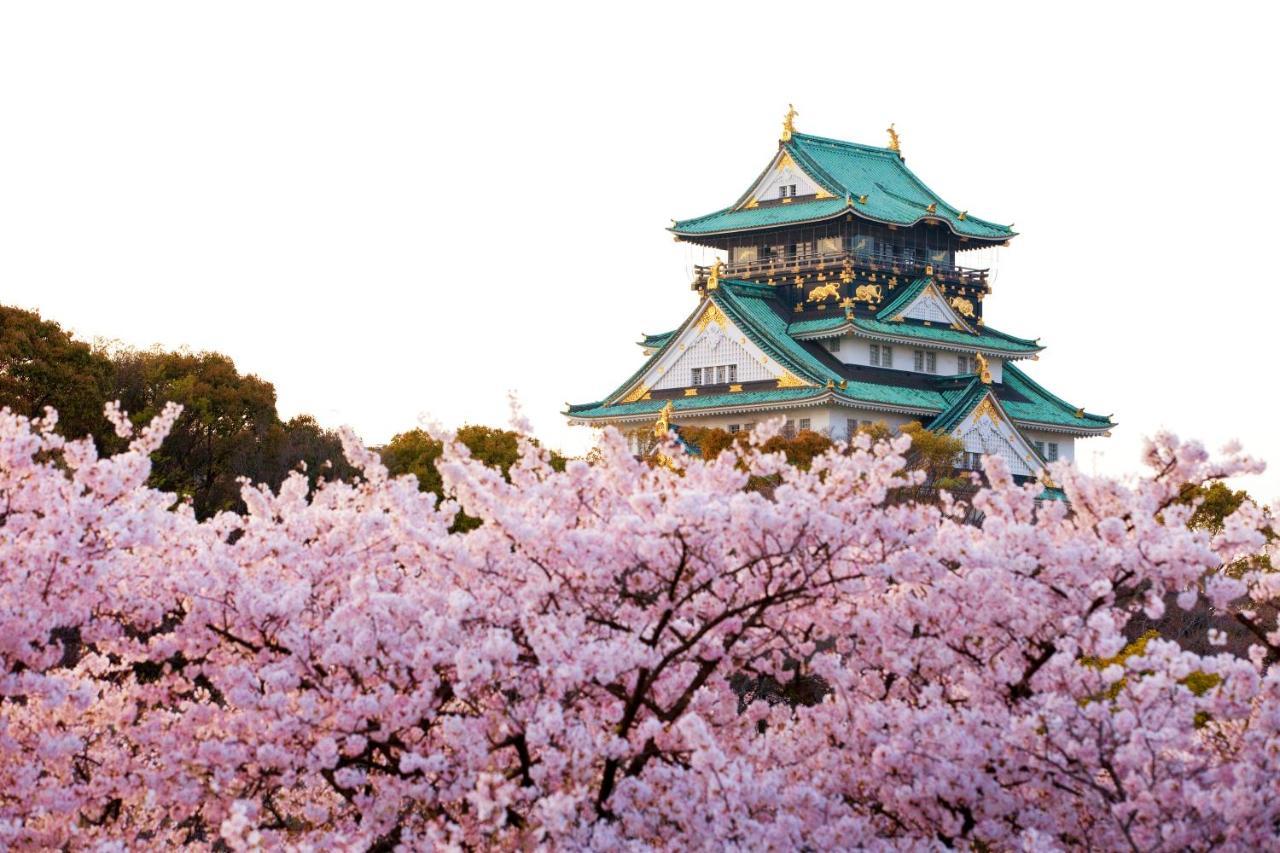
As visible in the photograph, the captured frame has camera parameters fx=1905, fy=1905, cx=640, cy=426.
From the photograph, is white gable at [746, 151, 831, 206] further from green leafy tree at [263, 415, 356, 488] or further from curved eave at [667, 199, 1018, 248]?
green leafy tree at [263, 415, 356, 488]

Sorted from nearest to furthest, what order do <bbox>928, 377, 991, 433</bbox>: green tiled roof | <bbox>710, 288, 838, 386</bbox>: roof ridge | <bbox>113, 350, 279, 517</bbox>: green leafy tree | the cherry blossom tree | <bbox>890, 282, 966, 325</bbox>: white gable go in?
the cherry blossom tree < <bbox>113, 350, 279, 517</bbox>: green leafy tree < <bbox>710, 288, 838, 386</bbox>: roof ridge < <bbox>928, 377, 991, 433</bbox>: green tiled roof < <bbox>890, 282, 966, 325</bbox>: white gable

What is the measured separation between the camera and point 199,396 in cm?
5034

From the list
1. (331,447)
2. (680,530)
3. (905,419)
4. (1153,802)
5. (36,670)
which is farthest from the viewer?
(905,419)

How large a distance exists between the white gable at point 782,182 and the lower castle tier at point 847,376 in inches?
168

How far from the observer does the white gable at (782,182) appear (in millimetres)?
79250

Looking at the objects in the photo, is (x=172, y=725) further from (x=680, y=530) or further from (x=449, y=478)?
(x=680, y=530)

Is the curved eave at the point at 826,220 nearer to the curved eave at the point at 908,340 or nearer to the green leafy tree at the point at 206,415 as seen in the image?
the curved eave at the point at 908,340

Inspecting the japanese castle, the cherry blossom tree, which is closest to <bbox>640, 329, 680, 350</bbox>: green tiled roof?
the japanese castle

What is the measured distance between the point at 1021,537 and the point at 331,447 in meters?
38.0

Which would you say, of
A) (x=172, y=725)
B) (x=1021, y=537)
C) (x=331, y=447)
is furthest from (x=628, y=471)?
(x=331, y=447)

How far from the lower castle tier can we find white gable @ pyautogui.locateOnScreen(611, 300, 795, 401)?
4 centimetres

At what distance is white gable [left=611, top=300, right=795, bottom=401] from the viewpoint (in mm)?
74000

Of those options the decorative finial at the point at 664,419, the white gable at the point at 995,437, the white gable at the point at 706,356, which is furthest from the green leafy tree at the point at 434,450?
the white gable at the point at 995,437

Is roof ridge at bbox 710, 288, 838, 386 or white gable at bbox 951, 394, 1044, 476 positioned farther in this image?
white gable at bbox 951, 394, 1044, 476
